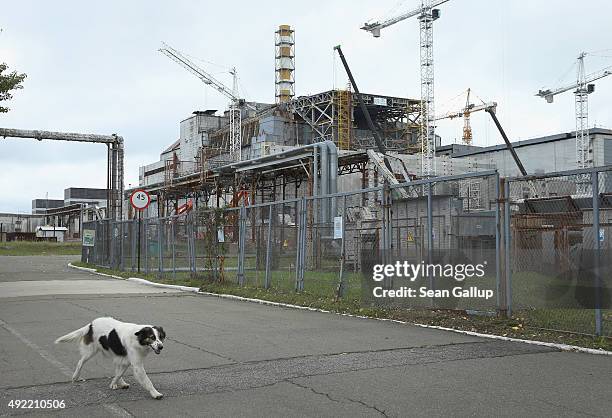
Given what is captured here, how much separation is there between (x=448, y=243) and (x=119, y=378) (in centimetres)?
806

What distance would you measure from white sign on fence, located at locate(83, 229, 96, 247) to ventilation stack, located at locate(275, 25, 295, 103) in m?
49.5

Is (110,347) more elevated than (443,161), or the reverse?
(443,161)

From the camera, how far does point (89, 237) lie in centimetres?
3369

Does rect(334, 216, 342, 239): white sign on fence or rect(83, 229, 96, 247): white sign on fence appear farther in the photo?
rect(83, 229, 96, 247): white sign on fence

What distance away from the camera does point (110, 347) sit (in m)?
6.52

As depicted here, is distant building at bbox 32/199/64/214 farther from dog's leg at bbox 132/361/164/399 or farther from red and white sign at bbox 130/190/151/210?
dog's leg at bbox 132/361/164/399

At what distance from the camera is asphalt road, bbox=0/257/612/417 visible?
6062mm

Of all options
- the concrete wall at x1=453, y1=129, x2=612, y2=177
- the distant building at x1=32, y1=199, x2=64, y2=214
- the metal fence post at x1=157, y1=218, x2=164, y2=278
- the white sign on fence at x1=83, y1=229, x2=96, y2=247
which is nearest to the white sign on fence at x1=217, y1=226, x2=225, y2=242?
the metal fence post at x1=157, y1=218, x2=164, y2=278

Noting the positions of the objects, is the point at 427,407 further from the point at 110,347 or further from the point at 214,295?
the point at 214,295

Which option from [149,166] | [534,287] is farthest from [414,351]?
[149,166]

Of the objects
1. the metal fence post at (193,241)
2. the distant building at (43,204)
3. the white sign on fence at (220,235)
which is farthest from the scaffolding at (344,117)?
the distant building at (43,204)

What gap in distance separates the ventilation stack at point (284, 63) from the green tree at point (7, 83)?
60.9 meters

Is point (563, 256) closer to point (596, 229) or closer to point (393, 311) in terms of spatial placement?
point (596, 229)

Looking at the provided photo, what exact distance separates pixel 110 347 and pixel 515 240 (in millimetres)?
8117
